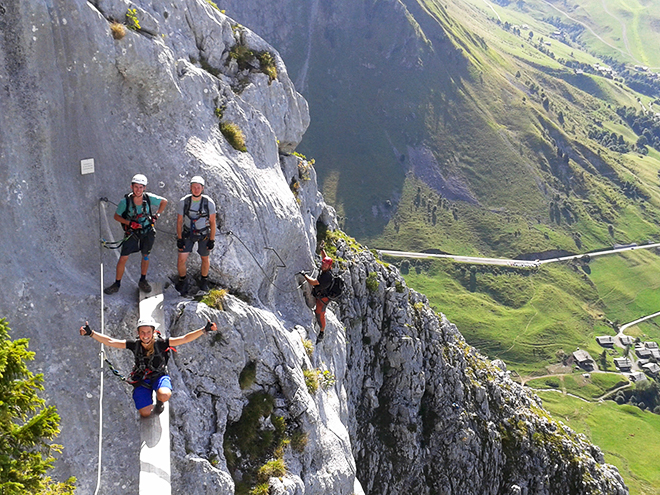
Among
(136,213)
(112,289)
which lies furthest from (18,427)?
(136,213)

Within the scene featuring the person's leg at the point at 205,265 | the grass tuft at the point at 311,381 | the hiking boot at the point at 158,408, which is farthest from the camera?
the grass tuft at the point at 311,381

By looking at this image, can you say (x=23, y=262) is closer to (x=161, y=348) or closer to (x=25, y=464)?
(x=161, y=348)

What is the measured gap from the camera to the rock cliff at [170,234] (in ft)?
56.6

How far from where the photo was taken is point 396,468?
136 feet

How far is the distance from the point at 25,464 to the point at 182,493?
6511 millimetres

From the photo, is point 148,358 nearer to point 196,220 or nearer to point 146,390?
point 146,390

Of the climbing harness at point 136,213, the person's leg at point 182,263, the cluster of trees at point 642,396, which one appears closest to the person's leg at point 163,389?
the climbing harness at point 136,213

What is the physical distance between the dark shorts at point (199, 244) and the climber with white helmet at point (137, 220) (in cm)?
160

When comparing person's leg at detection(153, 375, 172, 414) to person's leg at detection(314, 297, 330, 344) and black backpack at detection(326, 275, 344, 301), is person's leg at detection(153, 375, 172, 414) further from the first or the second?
person's leg at detection(314, 297, 330, 344)

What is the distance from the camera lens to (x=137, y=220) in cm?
1830

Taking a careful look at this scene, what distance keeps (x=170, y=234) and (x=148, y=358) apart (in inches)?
314

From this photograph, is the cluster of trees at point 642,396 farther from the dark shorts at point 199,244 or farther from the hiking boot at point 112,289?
the hiking boot at point 112,289

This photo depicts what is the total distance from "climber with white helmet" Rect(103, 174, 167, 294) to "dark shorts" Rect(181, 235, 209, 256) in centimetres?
160

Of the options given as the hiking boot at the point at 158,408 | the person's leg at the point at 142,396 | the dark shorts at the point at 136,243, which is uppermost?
the dark shorts at the point at 136,243
